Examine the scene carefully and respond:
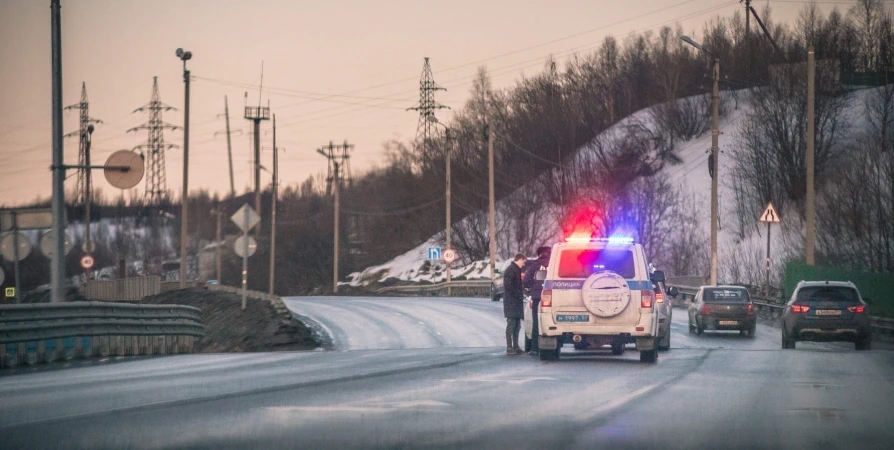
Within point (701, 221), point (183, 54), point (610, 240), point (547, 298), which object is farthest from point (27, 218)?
point (701, 221)

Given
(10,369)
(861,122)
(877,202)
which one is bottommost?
→ (10,369)

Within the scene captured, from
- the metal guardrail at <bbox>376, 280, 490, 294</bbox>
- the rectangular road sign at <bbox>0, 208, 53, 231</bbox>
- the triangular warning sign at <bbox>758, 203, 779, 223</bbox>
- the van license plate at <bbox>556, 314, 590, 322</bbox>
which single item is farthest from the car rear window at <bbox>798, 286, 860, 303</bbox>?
the metal guardrail at <bbox>376, 280, 490, 294</bbox>

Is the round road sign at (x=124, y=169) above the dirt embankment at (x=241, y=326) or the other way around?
above

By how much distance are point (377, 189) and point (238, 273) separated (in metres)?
20.1

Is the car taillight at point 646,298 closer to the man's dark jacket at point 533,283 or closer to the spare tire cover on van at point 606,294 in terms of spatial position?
the spare tire cover on van at point 606,294

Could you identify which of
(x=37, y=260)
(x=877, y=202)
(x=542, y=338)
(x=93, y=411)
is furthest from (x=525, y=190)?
(x=93, y=411)

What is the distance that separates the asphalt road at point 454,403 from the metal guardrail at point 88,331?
5.38 feet

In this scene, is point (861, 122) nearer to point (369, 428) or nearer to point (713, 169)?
point (713, 169)

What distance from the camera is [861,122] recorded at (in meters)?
93.6

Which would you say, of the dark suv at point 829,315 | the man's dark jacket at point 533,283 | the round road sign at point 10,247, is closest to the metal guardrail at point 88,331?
the round road sign at point 10,247

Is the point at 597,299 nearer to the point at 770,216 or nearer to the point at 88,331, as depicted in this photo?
the point at 88,331

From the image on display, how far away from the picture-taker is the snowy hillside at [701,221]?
85.9 meters

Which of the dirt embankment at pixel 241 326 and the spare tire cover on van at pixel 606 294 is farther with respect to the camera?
the dirt embankment at pixel 241 326

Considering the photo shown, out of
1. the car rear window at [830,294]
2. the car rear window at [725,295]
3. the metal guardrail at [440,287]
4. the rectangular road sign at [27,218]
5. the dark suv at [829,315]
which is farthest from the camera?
the metal guardrail at [440,287]
